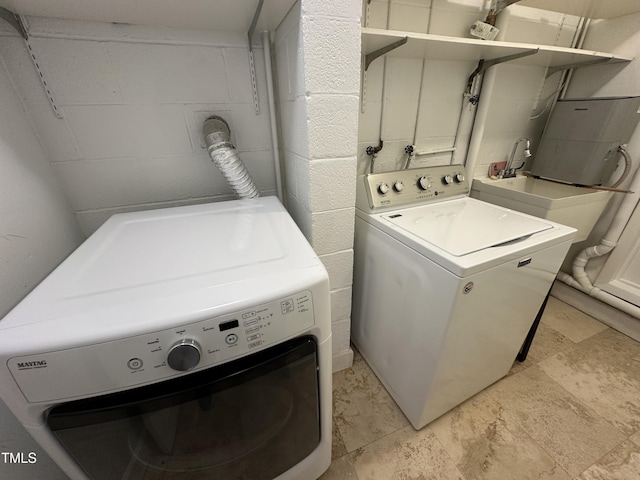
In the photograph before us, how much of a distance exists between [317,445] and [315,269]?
668 millimetres

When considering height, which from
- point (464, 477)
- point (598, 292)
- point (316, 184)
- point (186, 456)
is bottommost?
point (464, 477)

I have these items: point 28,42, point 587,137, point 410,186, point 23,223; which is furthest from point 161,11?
point 587,137

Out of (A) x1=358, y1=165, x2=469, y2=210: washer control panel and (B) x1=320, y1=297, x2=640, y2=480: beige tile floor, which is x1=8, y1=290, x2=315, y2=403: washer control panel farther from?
(B) x1=320, y1=297, x2=640, y2=480: beige tile floor

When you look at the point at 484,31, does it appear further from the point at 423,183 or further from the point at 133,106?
the point at 133,106

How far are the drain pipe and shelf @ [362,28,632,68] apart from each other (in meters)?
0.75

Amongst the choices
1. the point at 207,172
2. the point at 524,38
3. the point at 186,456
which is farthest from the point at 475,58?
the point at 186,456

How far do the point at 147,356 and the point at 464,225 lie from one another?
110 centimetres

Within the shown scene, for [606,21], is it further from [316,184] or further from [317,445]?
[317,445]

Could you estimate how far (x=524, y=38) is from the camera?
1.51 meters

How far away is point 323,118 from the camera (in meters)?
0.83

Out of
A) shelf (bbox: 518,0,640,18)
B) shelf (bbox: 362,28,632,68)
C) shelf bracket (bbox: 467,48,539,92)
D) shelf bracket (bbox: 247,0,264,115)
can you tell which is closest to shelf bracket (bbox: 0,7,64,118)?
shelf bracket (bbox: 247,0,264,115)

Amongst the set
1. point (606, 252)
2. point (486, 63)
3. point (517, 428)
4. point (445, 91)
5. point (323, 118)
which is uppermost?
point (486, 63)

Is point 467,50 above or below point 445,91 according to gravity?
above

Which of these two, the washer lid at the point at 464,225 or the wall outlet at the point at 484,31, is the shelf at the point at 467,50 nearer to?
the wall outlet at the point at 484,31
